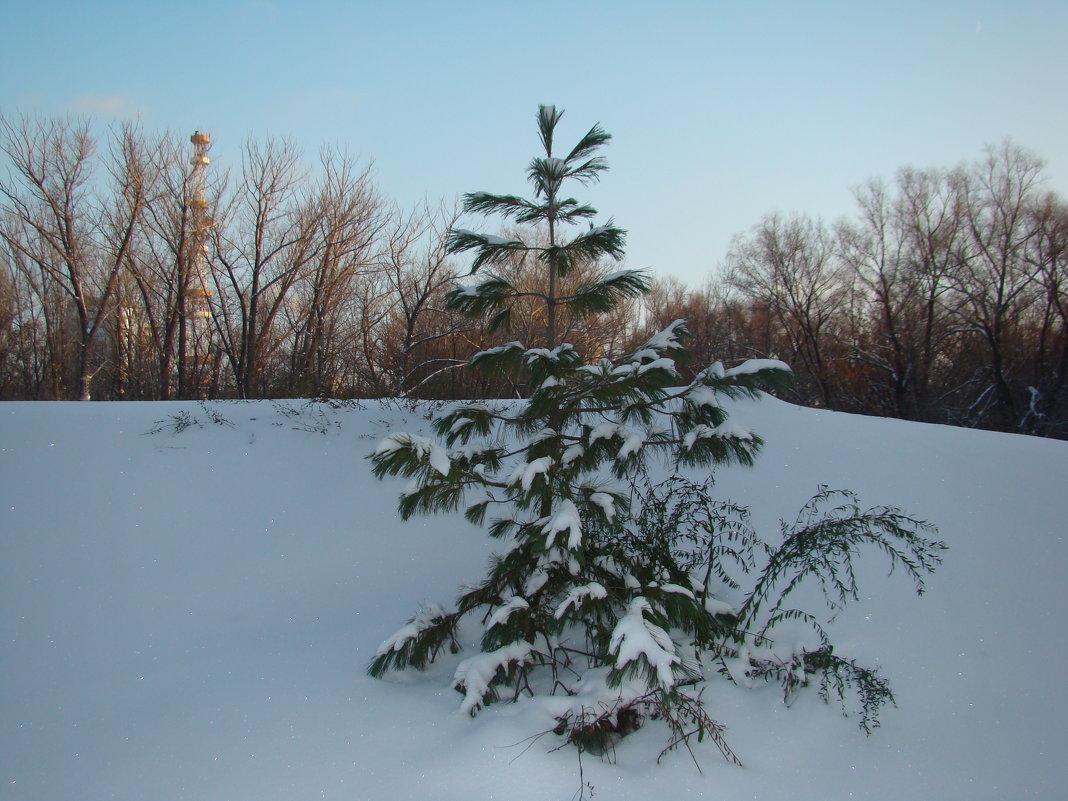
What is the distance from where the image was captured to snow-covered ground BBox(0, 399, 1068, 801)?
2680mm

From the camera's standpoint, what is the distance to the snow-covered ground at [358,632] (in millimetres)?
2680

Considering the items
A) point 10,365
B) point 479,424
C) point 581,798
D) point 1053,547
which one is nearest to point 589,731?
point 581,798

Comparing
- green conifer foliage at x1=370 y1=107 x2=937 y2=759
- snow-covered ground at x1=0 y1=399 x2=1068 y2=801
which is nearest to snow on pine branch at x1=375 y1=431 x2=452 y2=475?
green conifer foliage at x1=370 y1=107 x2=937 y2=759

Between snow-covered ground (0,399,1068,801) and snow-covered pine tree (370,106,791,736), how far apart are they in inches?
12.9

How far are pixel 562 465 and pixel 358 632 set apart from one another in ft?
6.46

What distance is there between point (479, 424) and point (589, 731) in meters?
1.67

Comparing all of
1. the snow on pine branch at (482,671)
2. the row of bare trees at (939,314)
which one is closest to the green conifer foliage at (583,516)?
the snow on pine branch at (482,671)

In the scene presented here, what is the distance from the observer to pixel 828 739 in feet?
9.21

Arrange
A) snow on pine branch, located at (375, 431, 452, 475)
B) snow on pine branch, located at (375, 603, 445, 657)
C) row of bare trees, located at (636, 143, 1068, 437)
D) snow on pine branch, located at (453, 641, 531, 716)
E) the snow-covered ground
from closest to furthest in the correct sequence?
1. the snow-covered ground
2. snow on pine branch, located at (375, 431, 452, 475)
3. snow on pine branch, located at (453, 641, 531, 716)
4. snow on pine branch, located at (375, 603, 445, 657)
5. row of bare trees, located at (636, 143, 1068, 437)

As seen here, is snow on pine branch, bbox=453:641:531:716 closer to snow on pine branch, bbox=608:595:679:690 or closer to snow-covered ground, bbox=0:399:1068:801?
snow-covered ground, bbox=0:399:1068:801

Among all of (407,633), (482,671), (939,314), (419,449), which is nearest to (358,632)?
(407,633)

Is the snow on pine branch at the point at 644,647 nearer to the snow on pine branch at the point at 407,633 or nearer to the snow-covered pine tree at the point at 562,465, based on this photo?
the snow-covered pine tree at the point at 562,465

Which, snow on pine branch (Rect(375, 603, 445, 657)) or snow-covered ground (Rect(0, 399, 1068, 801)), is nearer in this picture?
snow-covered ground (Rect(0, 399, 1068, 801))

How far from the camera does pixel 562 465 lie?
10.6ft
